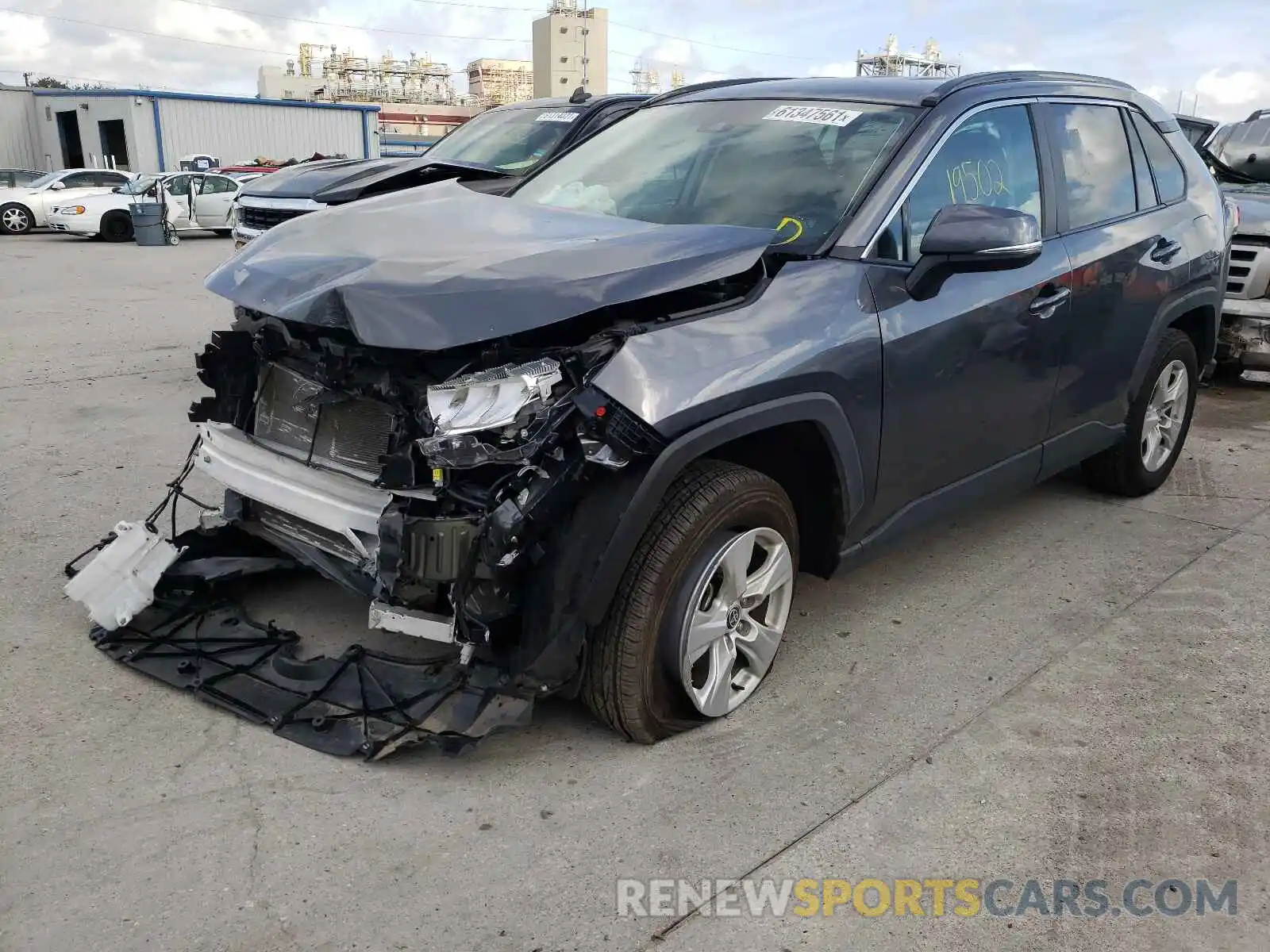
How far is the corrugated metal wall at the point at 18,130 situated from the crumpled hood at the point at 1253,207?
4185 cm

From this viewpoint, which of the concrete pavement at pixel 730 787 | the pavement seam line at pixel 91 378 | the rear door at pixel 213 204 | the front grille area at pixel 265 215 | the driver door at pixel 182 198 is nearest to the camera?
the concrete pavement at pixel 730 787

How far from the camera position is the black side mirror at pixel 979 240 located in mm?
3186

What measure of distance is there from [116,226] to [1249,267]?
2078cm

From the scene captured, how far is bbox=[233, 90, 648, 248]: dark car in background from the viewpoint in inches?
316

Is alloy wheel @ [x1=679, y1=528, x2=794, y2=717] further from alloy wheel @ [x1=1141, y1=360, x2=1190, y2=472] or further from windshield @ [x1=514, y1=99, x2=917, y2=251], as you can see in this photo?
alloy wheel @ [x1=1141, y1=360, x2=1190, y2=472]

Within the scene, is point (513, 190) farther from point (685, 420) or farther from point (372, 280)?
point (685, 420)

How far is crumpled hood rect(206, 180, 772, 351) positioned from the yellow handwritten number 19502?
2.81 feet

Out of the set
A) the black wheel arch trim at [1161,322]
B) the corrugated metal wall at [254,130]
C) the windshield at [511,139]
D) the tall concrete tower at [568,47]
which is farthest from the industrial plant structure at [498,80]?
the black wheel arch trim at [1161,322]

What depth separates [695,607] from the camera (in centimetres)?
295

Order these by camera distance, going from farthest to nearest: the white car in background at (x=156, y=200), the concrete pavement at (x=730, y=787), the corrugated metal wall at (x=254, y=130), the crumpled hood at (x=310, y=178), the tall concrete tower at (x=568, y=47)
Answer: the tall concrete tower at (x=568, y=47) < the corrugated metal wall at (x=254, y=130) < the white car in background at (x=156, y=200) < the crumpled hood at (x=310, y=178) < the concrete pavement at (x=730, y=787)

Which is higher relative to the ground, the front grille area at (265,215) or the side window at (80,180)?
the front grille area at (265,215)

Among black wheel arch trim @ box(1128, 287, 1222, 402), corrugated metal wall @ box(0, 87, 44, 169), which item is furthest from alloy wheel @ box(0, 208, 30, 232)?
black wheel arch trim @ box(1128, 287, 1222, 402)

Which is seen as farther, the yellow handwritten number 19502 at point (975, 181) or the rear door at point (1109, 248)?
the rear door at point (1109, 248)

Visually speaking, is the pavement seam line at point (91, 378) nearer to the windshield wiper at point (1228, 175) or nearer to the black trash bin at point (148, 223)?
the windshield wiper at point (1228, 175)
